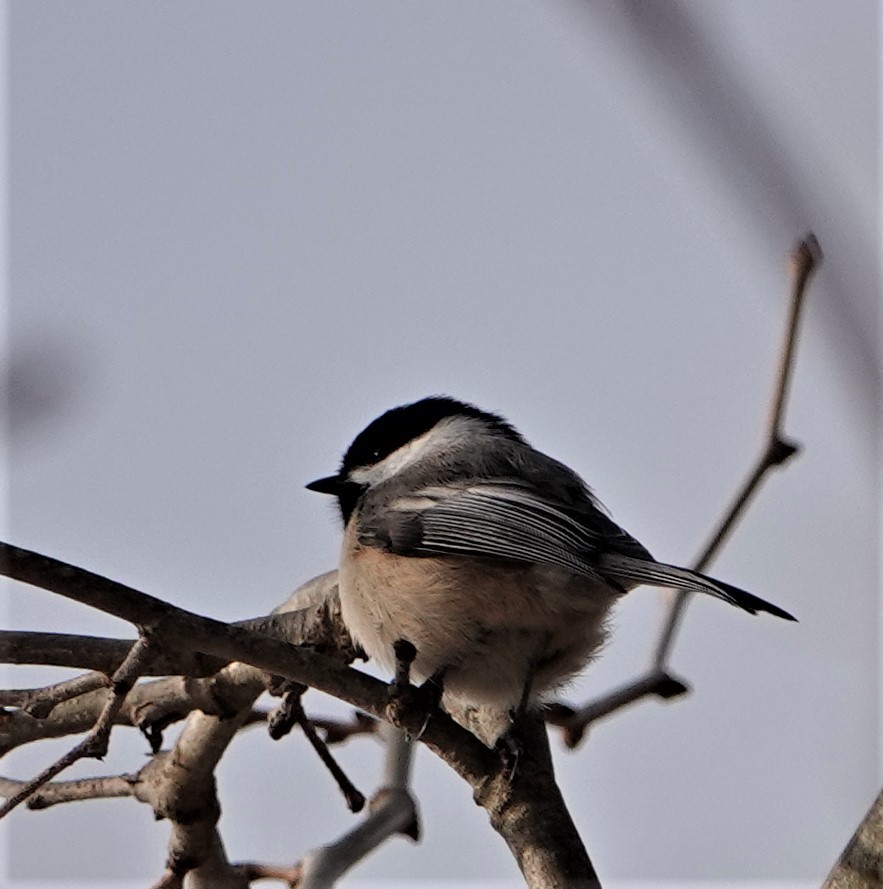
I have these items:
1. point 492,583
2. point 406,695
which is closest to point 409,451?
point 492,583

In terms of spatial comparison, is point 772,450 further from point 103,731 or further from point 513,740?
point 103,731

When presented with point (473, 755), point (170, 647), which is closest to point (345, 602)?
point (473, 755)

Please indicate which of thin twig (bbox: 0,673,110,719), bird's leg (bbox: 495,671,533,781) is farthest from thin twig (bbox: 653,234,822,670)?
thin twig (bbox: 0,673,110,719)

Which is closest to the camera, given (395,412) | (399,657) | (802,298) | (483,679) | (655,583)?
(802,298)

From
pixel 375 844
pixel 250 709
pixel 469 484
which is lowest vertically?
pixel 375 844

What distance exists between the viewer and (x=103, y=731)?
174cm

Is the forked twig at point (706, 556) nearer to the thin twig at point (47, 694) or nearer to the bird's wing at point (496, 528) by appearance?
the bird's wing at point (496, 528)

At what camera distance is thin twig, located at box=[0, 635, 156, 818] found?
1683 millimetres

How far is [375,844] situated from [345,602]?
66 cm

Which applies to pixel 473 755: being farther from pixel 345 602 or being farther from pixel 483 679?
pixel 345 602

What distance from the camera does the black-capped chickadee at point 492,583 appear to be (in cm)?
244

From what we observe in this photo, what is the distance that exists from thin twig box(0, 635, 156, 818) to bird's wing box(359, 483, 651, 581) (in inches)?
36.2

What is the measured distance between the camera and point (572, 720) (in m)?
2.56

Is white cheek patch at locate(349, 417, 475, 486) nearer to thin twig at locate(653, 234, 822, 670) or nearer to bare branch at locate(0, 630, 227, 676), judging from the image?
thin twig at locate(653, 234, 822, 670)
